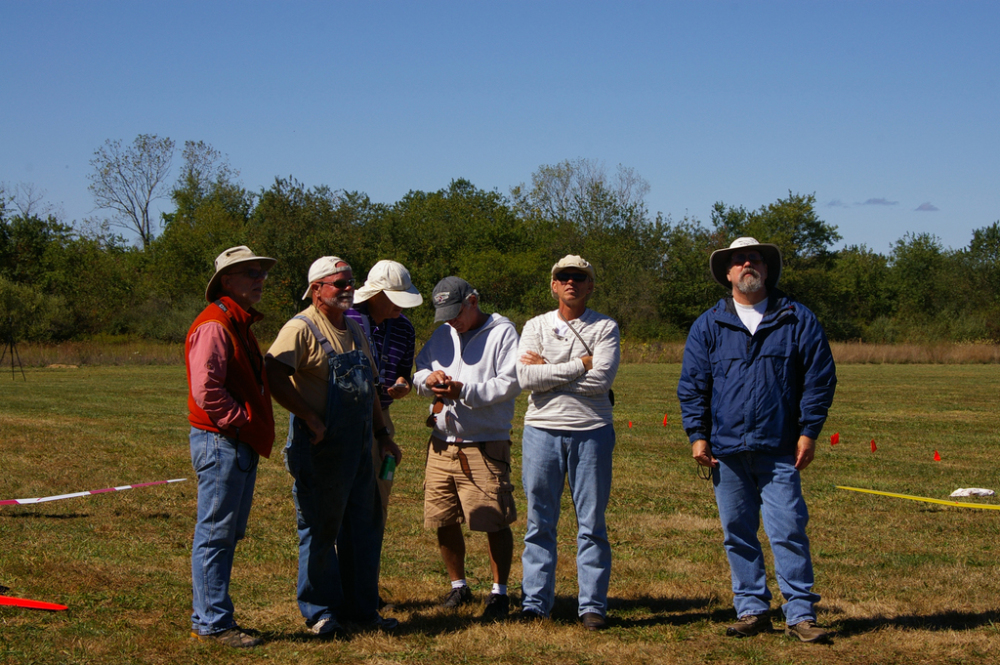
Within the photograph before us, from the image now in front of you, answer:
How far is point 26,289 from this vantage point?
4112 cm

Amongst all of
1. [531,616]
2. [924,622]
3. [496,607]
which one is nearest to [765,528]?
[924,622]

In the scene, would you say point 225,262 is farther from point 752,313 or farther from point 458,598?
point 752,313

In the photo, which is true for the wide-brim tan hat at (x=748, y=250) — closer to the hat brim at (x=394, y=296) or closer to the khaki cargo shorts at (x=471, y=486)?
the khaki cargo shorts at (x=471, y=486)

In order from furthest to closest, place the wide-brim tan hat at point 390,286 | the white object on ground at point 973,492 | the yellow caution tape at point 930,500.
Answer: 1. the white object on ground at point 973,492
2. the yellow caution tape at point 930,500
3. the wide-brim tan hat at point 390,286

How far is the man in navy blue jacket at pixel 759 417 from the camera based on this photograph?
14.9 feet

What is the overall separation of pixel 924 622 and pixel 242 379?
12.7 ft

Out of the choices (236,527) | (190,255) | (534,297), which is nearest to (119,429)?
(236,527)

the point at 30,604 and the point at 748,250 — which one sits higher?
the point at 748,250

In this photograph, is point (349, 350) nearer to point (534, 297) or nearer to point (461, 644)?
point (461, 644)

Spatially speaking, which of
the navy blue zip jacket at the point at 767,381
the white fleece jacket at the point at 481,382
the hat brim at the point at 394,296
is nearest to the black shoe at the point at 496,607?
the white fleece jacket at the point at 481,382

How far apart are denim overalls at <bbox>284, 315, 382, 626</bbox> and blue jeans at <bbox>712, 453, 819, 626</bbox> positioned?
73.8 inches

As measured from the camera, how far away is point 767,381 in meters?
4.59

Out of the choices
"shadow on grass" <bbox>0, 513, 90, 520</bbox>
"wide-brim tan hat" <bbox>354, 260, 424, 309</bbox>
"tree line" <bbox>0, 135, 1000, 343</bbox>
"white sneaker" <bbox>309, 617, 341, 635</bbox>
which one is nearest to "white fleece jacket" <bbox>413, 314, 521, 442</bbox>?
"wide-brim tan hat" <bbox>354, 260, 424, 309</bbox>

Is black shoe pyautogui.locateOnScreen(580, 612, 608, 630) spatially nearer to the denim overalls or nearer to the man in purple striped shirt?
the denim overalls
